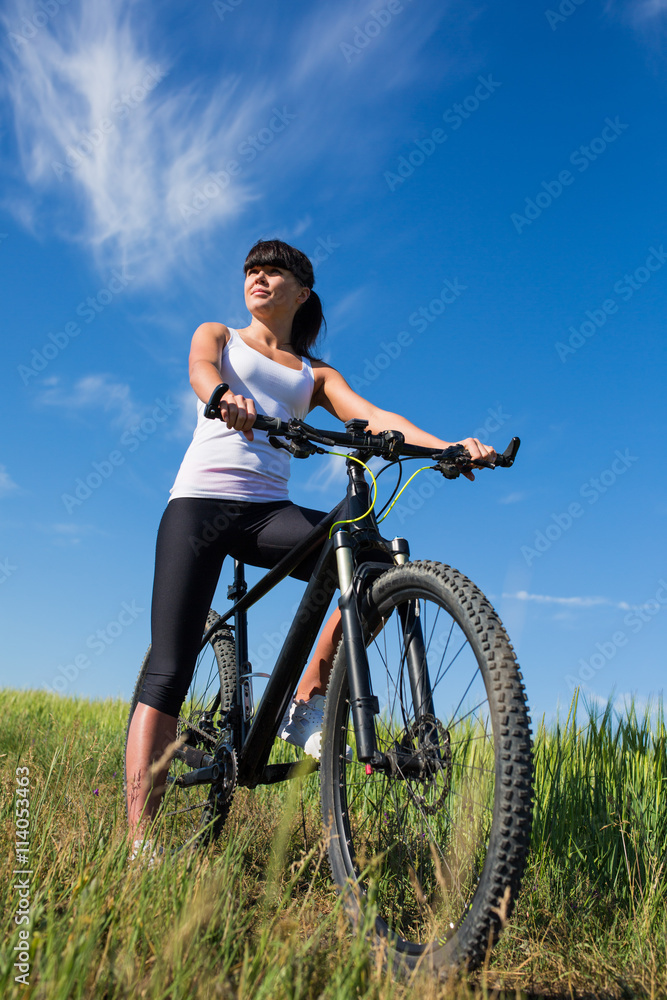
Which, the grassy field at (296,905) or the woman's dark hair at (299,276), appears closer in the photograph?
the grassy field at (296,905)

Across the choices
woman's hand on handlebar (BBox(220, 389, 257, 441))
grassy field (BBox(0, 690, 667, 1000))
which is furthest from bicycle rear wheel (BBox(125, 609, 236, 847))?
woman's hand on handlebar (BBox(220, 389, 257, 441))

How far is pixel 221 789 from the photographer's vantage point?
115 inches

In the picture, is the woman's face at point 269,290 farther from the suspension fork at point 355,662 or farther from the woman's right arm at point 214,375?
the suspension fork at point 355,662

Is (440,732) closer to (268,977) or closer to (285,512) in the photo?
(268,977)

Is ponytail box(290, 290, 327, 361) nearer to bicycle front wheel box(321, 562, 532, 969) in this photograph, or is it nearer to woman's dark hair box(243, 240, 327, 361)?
woman's dark hair box(243, 240, 327, 361)

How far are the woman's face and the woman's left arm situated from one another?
1.05 feet

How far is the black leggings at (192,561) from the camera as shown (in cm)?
278

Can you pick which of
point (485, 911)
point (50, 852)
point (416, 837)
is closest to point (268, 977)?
point (485, 911)

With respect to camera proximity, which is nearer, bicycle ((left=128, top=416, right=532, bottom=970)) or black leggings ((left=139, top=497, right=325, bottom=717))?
bicycle ((left=128, top=416, right=532, bottom=970))

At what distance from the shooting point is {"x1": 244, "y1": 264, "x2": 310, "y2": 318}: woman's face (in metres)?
3.23

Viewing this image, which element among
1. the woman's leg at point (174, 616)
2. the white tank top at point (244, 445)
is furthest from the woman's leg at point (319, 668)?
the white tank top at point (244, 445)

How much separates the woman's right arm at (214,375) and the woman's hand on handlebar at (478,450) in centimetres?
77

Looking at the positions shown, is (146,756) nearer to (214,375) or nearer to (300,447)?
(300,447)

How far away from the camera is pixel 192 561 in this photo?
9.24ft
